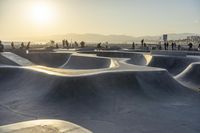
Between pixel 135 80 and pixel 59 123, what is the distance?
8342 mm

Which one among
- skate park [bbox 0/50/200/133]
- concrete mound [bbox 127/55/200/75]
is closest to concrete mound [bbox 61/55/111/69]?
concrete mound [bbox 127/55/200/75]

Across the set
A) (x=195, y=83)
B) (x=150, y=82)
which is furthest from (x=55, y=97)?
(x=195, y=83)

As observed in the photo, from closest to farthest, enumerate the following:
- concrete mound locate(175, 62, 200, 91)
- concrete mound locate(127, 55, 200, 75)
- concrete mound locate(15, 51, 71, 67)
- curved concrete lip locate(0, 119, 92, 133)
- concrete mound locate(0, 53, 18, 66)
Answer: curved concrete lip locate(0, 119, 92, 133), concrete mound locate(175, 62, 200, 91), concrete mound locate(0, 53, 18, 66), concrete mound locate(127, 55, 200, 75), concrete mound locate(15, 51, 71, 67)

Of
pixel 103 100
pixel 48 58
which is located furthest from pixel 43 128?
pixel 48 58

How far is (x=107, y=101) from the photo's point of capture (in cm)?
1327

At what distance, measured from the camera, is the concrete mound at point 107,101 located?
1106 centimetres

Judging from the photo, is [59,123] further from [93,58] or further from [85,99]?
[93,58]

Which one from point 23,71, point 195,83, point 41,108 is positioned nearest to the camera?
point 41,108

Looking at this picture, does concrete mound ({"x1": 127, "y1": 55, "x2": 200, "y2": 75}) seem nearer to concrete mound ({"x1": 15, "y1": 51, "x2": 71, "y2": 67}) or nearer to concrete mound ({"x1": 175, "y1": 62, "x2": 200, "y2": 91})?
concrete mound ({"x1": 175, "y1": 62, "x2": 200, "y2": 91})

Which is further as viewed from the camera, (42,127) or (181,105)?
(181,105)

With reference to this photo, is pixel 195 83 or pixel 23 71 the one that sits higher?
pixel 23 71

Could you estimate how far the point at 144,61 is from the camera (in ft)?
96.1

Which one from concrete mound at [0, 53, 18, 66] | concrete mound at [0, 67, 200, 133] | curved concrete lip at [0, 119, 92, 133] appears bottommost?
concrete mound at [0, 67, 200, 133]

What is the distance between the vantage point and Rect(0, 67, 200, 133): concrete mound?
11062 mm
